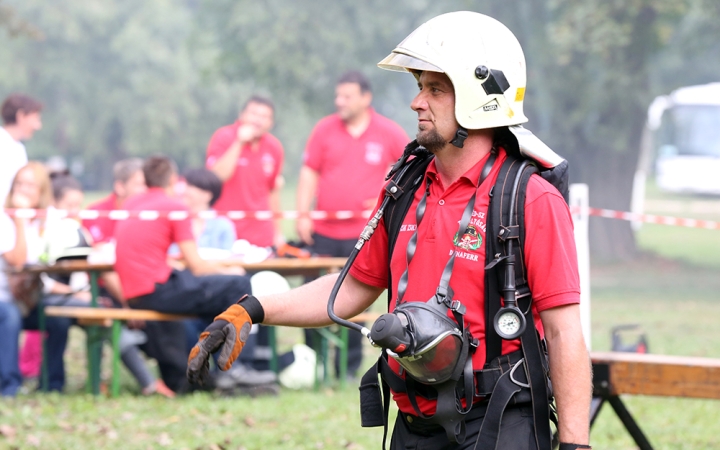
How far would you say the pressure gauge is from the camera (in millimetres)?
2809

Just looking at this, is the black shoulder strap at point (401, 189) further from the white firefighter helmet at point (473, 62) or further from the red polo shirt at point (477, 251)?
the white firefighter helmet at point (473, 62)

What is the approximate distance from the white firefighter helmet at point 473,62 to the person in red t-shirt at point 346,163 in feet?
18.8

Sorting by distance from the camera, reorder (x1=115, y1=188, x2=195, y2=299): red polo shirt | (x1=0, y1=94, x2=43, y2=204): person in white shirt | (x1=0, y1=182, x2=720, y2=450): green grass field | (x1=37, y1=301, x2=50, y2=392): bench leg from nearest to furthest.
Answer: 1. (x1=0, y1=182, x2=720, y2=450): green grass field
2. (x1=115, y1=188, x2=195, y2=299): red polo shirt
3. (x1=37, y1=301, x2=50, y2=392): bench leg
4. (x1=0, y1=94, x2=43, y2=204): person in white shirt

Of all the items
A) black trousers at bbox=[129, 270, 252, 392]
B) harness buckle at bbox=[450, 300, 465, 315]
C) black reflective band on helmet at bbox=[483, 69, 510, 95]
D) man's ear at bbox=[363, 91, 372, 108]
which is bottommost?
black trousers at bbox=[129, 270, 252, 392]

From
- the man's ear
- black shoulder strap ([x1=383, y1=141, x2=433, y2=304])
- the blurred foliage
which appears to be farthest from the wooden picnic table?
the blurred foliage

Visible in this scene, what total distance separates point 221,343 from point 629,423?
2.74 metres

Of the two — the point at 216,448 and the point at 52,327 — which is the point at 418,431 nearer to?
the point at 216,448

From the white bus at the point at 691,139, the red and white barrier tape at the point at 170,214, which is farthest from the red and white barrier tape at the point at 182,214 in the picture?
the white bus at the point at 691,139

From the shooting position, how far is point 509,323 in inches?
111

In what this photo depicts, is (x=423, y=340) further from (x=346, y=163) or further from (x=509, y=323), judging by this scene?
(x=346, y=163)

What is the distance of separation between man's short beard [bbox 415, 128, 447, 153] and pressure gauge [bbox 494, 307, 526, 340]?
1.83 feet

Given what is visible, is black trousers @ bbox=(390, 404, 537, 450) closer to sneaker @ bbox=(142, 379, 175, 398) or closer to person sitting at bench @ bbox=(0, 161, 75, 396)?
sneaker @ bbox=(142, 379, 175, 398)

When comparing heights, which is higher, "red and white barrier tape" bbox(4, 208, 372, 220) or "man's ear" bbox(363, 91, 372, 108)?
"man's ear" bbox(363, 91, 372, 108)

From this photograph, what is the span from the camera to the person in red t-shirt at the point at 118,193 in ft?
30.3
